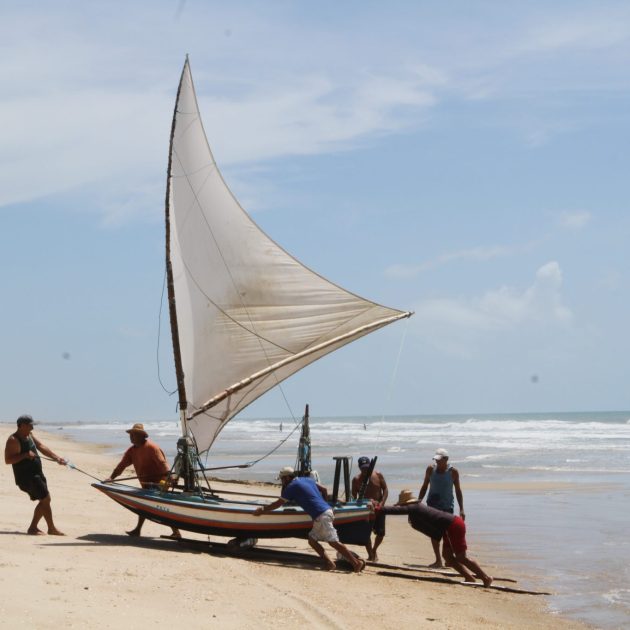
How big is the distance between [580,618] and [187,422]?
18.7ft

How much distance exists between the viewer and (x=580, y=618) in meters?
8.89

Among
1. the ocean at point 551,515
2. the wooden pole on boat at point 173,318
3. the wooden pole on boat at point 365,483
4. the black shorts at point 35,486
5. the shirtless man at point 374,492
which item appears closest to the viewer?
the ocean at point 551,515

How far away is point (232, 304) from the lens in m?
13.3

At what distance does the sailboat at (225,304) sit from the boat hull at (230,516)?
2.77ft

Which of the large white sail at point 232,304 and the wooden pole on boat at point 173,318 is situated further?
the large white sail at point 232,304

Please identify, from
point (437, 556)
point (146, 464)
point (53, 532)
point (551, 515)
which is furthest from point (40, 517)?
point (551, 515)

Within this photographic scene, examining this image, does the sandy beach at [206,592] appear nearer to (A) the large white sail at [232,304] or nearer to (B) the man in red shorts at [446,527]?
(B) the man in red shorts at [446,527]

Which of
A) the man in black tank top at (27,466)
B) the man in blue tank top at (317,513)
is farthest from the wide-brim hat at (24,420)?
the man in blue tank top at (317,513)

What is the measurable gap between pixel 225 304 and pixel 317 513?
403 centimetres

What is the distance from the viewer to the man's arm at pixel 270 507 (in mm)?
10336

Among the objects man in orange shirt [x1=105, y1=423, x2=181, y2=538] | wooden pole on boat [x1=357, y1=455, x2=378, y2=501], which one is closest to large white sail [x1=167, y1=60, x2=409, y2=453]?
man in orange shirt [x1=105, y1=423, x2=181, y2=538]

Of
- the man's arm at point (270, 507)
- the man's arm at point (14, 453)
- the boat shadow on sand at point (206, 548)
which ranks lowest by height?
the boat shadow on sand at point (206, 548)

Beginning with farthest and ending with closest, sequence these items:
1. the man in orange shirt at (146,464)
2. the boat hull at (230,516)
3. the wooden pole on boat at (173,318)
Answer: the wooden pole on boat at (173,318) → the man in orange shirt at (146,464) → the boat hull at (230,516)

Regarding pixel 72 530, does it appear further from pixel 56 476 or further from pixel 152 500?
pixel 56 476
